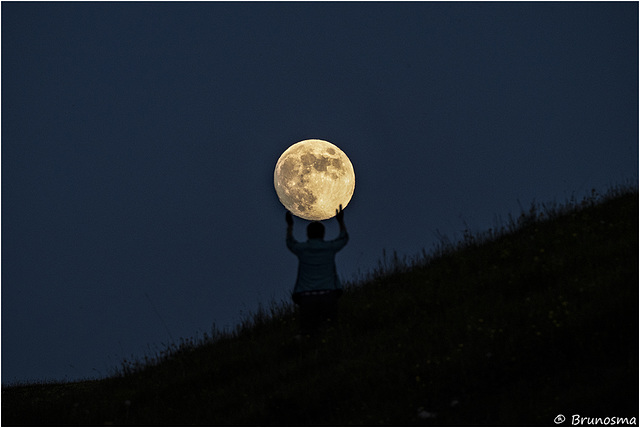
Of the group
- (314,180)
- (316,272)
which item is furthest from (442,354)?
(314,180)

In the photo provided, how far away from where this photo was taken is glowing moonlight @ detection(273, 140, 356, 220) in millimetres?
17688

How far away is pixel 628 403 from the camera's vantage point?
23.4 feet

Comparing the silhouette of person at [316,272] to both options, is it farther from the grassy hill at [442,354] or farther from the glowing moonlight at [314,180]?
the glowing moonlight at [314,180]

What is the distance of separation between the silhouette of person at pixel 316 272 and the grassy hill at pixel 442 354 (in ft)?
1.60

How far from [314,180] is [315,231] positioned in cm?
708

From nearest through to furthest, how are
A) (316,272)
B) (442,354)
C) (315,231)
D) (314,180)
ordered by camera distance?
1. (442,354)
2. (316,272)
3. (315,231)
4. (314,180)

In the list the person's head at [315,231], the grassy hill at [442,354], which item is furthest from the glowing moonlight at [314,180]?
the person's head at [315,231]

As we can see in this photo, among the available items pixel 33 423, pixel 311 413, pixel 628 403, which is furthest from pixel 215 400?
pixel 628 403

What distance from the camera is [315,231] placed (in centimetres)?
1081

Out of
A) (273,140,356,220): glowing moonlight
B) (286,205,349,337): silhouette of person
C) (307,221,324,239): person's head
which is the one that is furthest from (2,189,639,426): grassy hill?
(273,140,356,220): glowing moonlight

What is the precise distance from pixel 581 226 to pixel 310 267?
17.7ft

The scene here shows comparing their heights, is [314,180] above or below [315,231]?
above

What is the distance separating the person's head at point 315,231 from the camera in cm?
1079

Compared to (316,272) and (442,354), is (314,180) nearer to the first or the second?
(316,272)
